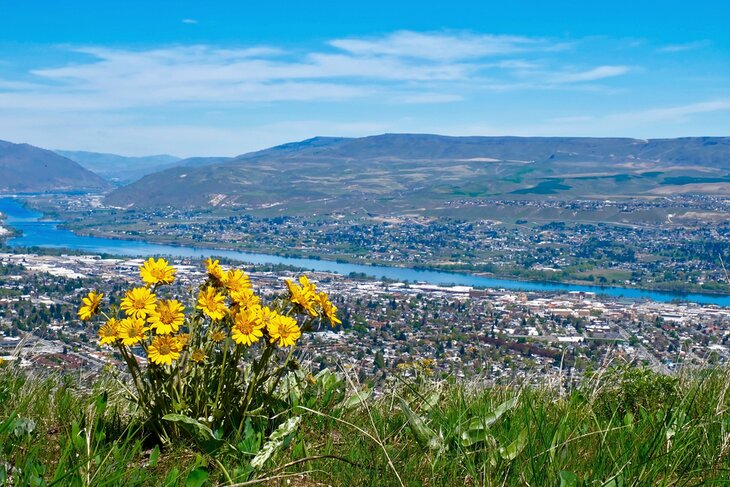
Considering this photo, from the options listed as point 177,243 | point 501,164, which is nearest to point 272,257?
point 177,243

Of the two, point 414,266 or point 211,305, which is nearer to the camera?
point 211,305

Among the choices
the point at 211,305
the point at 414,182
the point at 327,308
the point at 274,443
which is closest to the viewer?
the point at 274,443

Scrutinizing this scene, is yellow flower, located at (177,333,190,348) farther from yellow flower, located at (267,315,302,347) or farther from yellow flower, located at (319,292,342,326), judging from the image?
yellow flower, located at (319,292,342,326)

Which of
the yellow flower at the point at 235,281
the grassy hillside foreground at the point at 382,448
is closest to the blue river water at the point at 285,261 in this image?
the grassy hillside foreground at the point at 382,448

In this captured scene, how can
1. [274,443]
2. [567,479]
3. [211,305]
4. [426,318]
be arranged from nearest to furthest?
1. [567,479]
2. [274,443]
3. [211,305]
4. [426,318]

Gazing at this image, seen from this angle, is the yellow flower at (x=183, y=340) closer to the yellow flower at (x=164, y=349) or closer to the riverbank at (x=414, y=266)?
the yellow flower at (x=164, y=349)

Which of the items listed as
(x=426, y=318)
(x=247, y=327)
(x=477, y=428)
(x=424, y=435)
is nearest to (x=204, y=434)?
(x=247, y=327)

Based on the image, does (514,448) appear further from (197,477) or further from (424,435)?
(197,477)
